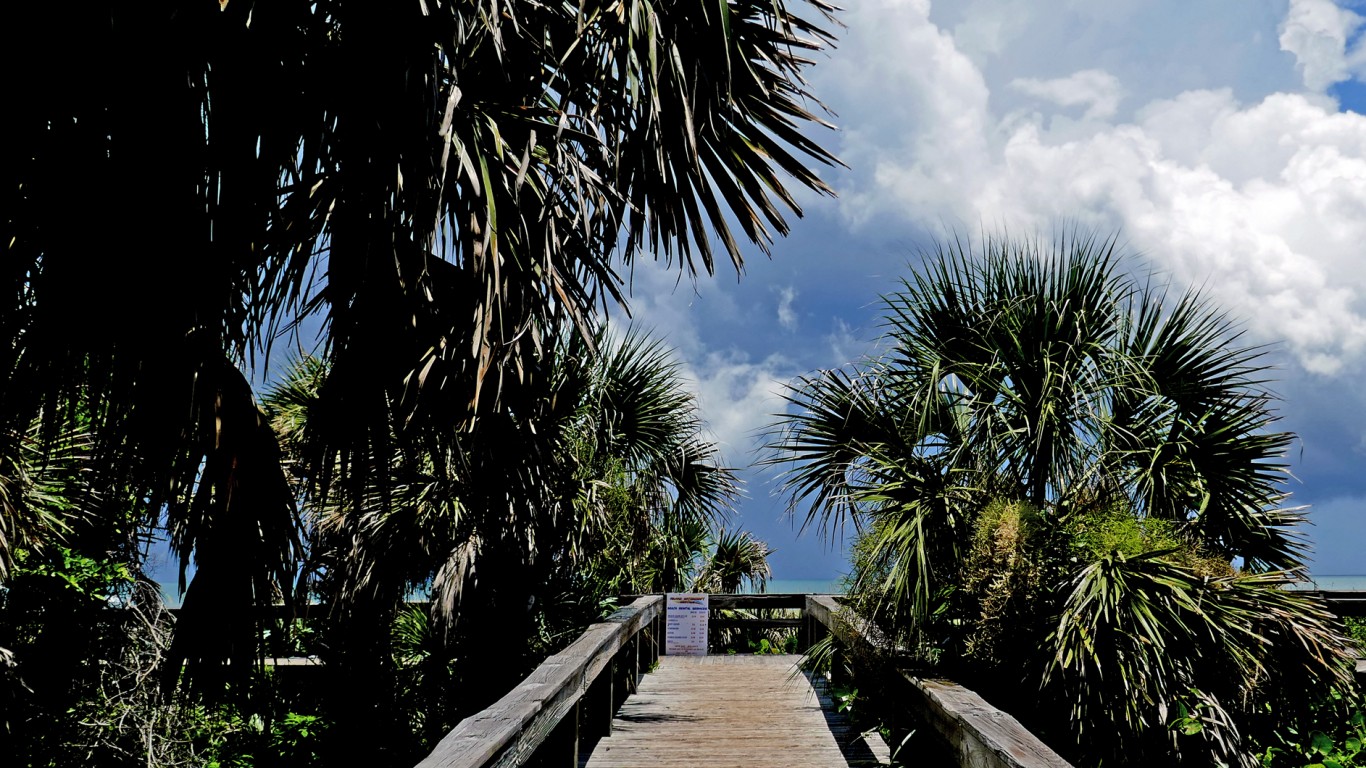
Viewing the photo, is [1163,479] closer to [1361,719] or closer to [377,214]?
[1361,719]

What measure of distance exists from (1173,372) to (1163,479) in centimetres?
81

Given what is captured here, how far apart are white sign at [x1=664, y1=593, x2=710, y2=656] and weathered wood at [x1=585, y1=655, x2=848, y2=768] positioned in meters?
1.39

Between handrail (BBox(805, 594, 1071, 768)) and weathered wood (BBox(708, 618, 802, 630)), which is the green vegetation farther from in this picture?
weathered wood (BBox(708, 618, 802, 630))

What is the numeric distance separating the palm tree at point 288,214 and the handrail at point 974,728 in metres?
2.13

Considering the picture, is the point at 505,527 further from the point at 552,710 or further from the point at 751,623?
the point at 751,623

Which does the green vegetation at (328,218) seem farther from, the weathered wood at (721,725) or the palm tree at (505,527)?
the weathered wood at (721,725)

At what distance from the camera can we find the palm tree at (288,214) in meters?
4.08

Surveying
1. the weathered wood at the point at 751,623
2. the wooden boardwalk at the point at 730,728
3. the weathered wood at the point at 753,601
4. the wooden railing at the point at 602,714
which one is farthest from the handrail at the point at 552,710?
the weathered wood at the point at 751,623

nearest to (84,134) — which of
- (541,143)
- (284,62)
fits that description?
(284,62)

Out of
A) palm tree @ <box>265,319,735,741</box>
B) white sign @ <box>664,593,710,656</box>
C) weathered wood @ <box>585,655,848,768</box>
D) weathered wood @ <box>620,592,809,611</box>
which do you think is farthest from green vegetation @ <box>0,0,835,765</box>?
weathered wood @ <box>620,592,809,611</box>

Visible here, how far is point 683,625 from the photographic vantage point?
36.7 feet

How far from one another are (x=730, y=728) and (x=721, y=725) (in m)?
0.12

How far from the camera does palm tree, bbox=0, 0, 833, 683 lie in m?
4.08

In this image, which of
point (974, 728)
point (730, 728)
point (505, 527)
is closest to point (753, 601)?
point (730, 728)
